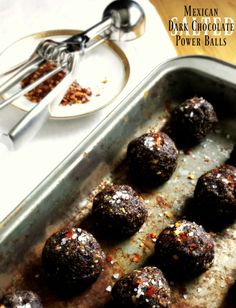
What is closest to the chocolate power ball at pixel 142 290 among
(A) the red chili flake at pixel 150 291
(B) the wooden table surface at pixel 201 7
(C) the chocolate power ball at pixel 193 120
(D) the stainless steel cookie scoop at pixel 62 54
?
(A) the red chili flake at pixel 150 291

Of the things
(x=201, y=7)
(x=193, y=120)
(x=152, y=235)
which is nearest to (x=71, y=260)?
(x=152, y=235)

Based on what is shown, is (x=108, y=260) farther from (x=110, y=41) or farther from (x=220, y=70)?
(x=110, y=41)

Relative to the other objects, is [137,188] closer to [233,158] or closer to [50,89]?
[233,158]

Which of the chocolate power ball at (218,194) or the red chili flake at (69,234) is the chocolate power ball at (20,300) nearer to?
the red chili flake at (69,234)

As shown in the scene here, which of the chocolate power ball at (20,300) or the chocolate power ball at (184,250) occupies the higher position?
the chocolate power ball at (20,300)

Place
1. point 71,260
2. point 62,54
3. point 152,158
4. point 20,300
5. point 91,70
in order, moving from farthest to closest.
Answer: point 91,70 → point 62,54 → point 152,158 → point 71,260 → point 20,300

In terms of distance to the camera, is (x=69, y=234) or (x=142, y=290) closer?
(x=142, y=290)
